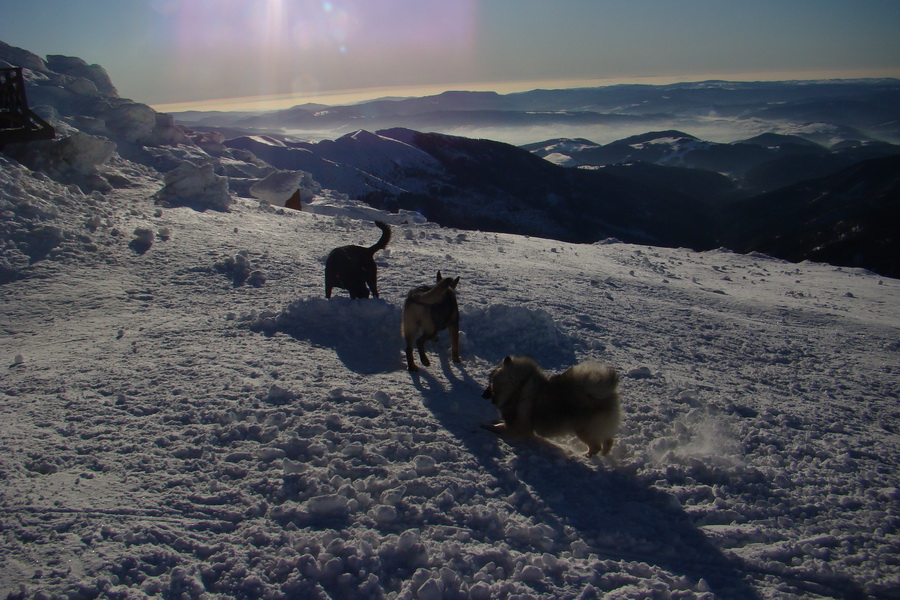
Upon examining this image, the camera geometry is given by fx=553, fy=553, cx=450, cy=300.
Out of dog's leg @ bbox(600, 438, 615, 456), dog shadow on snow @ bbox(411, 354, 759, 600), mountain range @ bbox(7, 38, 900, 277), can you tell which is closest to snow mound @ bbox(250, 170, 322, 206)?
mountain range @ bbox(7, 38, 900, 277)

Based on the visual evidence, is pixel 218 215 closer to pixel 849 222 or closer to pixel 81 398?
pixel 81 398

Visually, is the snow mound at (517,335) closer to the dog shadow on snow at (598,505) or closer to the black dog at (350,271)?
the black dog at (350,271)

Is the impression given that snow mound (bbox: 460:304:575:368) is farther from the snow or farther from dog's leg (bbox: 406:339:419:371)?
dog's leg (bbox: 406:339:419:371)

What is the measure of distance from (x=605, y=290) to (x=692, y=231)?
7409 centimetres

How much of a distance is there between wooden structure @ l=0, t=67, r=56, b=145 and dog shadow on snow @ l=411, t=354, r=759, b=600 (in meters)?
10.8

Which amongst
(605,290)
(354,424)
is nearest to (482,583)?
(354,424)

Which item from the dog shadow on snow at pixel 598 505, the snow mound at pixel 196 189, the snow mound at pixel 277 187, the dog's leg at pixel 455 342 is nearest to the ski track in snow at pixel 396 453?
the dog shadow on snow at pixel 598 505

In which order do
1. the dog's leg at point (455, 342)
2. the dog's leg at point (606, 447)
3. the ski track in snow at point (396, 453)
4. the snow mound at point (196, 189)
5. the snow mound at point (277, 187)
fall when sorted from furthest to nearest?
1. the snow mound at point (277, 187)
2. the snow mound at point (196, 189)
3. the dog's leg at point (455, 342)
4. the dog's leg at point (606, 447)
5. the ski track in snow at point (396, 453)

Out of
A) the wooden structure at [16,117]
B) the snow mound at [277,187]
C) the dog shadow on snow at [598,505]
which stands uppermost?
the wooden structure at [16,117]

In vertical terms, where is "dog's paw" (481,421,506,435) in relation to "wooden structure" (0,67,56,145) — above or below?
below

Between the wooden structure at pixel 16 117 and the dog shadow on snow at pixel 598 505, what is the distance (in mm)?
10841

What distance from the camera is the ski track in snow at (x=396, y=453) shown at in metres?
2.90

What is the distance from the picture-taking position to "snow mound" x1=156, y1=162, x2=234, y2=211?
12.1 meters

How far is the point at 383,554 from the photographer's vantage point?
116 inches
